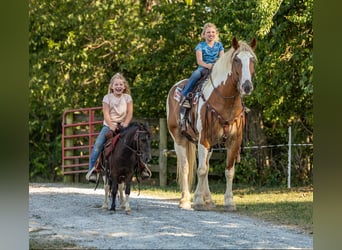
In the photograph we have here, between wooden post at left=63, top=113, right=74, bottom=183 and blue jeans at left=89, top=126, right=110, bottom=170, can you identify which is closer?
blue jeans at left=89, top=126, right=110, bottom=170

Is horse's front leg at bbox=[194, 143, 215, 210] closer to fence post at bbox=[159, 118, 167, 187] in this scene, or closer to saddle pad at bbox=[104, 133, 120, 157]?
saddle pad at bbox=[104, 133, 120, 157]

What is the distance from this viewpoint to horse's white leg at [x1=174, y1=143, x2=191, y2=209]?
286 cm

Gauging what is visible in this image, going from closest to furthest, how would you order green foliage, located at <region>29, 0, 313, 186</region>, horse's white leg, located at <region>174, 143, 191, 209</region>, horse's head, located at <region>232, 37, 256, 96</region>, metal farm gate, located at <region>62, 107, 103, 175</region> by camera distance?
horse's head, located at <region>232, 37, 256, 96</region>
horse's white leg, located at <region>174, 143, 191, 209</region>
green foliage, located at <region>29, 0, 313, 186</region>
metal farm gate, located at <region>62, 107, 103, 175</region>

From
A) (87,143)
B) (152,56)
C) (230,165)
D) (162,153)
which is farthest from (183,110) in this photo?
(87,143)

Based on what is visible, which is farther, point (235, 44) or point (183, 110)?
point (183, 110)

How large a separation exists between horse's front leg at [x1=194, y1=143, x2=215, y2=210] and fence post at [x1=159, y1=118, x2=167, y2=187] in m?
0.72

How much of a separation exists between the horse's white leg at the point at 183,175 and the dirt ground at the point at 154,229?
2.3 inches

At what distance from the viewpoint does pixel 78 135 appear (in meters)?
4.05

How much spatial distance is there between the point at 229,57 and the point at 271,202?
834mm

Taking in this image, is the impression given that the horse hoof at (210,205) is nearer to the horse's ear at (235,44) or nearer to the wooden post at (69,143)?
the horse's ear at (235,44)

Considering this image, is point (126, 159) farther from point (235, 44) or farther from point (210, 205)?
point (235, 44)

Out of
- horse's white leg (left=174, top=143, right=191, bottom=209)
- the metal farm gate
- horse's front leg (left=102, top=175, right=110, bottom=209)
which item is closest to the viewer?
horse's front leg (left=102, top=175, right=110, bottom=209)

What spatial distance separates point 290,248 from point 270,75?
1.43 metres

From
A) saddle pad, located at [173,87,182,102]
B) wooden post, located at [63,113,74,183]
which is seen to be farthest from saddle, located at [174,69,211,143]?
wooden post, located at [63,113,74,183]
